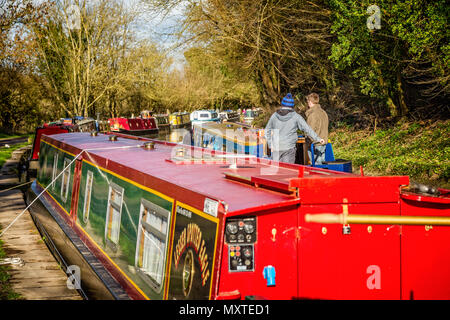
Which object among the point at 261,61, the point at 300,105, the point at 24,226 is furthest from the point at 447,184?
the point at 300,105

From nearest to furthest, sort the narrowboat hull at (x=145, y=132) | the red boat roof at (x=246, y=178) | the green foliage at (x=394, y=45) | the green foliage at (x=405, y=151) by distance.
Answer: the red boat roof at (x=246, y=178) → the green foliage at (x=405, y=151) → the green foliage at (x=394, y=45) → the narrowboat hull at (x=145, y=132)

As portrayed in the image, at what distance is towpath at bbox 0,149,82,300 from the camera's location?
576cm

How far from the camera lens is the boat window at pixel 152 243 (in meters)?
3.77

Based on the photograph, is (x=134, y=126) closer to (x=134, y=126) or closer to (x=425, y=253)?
(x=134, y=126)

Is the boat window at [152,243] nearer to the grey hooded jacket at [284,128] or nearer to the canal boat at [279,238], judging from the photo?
the canal boat at [279,238]

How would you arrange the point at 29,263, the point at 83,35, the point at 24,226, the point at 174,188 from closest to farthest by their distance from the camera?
the point at 174,188 < the point at 29,263 < the point at 24,226 < the point at 83,35

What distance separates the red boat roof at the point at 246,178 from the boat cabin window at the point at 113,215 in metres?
0.28

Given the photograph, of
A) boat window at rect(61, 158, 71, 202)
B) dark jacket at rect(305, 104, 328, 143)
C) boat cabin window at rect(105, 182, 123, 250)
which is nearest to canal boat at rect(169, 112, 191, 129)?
boat window at rect(61, 158, 71, 202)

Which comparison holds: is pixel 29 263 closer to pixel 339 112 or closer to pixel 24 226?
pixel 24 226

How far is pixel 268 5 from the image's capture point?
17172mm

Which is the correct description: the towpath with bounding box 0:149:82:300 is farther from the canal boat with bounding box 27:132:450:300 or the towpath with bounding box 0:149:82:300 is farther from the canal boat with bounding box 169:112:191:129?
the canal boat with bounding box 169:112:191:129

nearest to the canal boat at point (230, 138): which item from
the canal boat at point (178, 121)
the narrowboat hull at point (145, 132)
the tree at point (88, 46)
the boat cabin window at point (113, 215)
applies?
the boat cabin window at point (113, 215)

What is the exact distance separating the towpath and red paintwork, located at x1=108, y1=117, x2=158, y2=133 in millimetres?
17998

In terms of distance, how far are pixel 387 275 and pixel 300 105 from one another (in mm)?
19760
